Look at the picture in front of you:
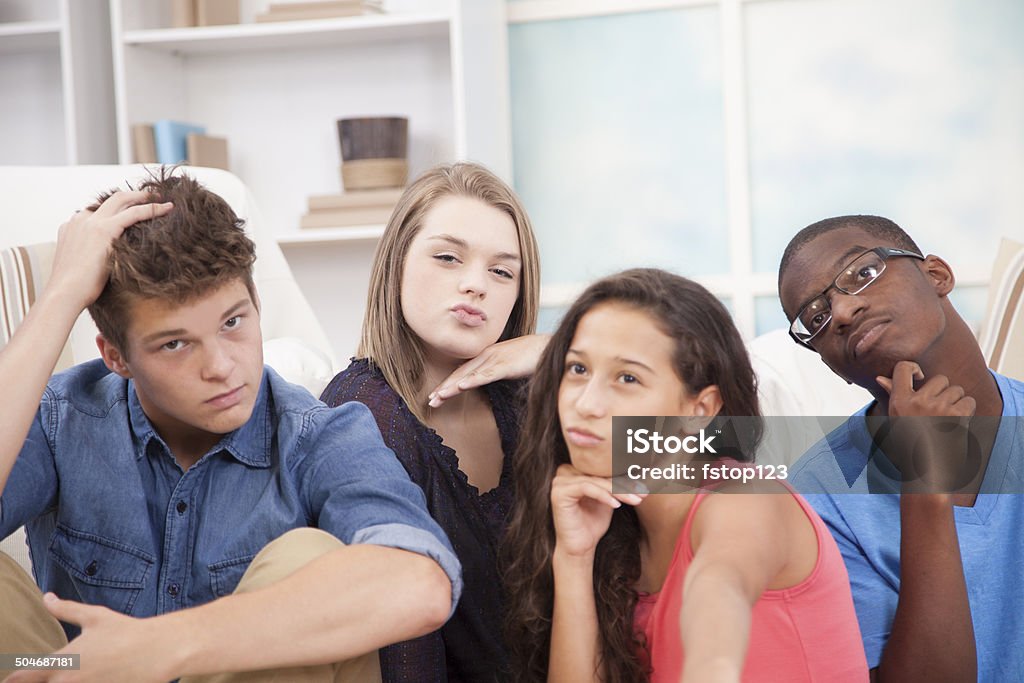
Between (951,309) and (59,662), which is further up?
(951,309)

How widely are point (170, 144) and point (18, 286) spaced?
1.31 m

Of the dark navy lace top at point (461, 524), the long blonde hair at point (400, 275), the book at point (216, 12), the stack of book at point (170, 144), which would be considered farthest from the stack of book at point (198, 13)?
the dark navy lace top at point (461, 524)

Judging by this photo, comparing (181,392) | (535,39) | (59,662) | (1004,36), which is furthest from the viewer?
(535,39)

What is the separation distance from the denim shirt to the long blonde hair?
246 millimetres

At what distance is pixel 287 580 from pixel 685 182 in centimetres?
214

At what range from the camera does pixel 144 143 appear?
2.87m

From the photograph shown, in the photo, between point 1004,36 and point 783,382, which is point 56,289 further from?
point 1004,36

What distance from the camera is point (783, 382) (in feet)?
5.76

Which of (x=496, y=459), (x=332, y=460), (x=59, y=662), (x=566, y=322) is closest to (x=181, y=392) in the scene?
(x=332, y=460)

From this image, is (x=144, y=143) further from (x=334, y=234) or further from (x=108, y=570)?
(x=108, y=570)

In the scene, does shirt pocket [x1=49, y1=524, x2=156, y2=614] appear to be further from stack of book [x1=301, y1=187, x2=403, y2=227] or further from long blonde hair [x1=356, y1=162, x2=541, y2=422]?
stack of book [x1=301, y1=187, x2=403, y2=227]

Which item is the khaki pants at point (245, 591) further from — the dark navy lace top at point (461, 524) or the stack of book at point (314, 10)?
the stack of book at point (314, 10)

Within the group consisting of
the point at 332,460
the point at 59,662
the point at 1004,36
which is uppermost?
the point at 1004,36

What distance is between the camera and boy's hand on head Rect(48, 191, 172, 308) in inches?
46.4
